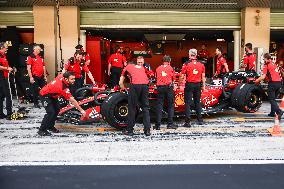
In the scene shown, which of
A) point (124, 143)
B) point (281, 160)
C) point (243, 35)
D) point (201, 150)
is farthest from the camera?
point (243, 35)

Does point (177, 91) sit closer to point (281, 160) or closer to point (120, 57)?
point (281, 160)

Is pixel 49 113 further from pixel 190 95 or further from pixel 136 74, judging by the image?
pixel 190 95

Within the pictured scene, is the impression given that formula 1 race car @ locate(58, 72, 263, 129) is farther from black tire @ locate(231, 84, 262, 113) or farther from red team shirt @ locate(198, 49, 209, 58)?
red team shirt @ locate(198, 49, 209, 58)

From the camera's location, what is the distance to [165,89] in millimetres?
9695

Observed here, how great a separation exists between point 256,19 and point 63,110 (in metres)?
10.6

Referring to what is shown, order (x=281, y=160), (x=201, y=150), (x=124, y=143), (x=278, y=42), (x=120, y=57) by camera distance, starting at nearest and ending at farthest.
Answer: (x=281, y=160) < (x=201, y=150) < (x=124, y=143) < (x=120, y=57) < (x=278, y=42)

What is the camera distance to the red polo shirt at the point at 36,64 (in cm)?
1297

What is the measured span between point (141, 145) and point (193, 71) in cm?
288

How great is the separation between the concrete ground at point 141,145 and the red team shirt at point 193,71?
110 cm

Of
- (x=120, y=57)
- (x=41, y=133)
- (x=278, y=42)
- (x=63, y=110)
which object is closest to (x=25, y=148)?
(x=41, y=133)

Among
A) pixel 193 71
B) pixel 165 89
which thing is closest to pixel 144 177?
pixel 165 89

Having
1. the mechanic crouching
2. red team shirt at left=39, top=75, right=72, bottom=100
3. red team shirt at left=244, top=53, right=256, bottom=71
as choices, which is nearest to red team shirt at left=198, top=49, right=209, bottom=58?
red team shirt at left=244, top=53, right=256, bottom=71

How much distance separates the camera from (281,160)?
22.3ft

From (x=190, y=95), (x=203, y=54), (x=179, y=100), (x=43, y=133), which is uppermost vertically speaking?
(x=203, y=54)
